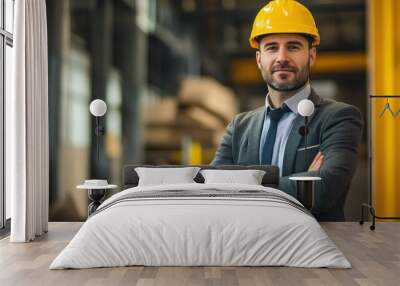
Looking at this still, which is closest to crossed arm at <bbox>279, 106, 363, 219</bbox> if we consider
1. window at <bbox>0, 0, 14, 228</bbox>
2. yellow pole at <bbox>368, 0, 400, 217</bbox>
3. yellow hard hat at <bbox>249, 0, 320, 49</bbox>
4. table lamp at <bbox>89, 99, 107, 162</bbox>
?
yellow pole at <bbox>368, 0, 400, 217</bbox>

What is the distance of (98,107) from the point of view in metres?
6.60

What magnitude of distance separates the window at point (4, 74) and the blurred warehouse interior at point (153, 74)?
2.10ft

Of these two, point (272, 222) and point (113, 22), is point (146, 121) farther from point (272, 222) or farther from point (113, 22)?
point (272, 222)

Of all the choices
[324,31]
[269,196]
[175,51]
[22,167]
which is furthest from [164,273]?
[324,31]

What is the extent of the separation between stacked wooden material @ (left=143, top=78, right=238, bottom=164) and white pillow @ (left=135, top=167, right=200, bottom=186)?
1.58 ft

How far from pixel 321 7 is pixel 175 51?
1.82 meters

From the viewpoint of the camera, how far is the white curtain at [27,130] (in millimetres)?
5578

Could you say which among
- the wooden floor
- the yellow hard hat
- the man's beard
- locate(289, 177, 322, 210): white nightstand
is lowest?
the wooden floor

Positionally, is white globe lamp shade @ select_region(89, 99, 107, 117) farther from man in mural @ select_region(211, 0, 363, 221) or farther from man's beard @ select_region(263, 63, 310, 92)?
man's beard @ select_region(263, 63, 310, 92)

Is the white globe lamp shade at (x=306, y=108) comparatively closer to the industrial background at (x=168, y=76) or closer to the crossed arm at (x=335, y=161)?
the crossed arm at (x=335, y=161)

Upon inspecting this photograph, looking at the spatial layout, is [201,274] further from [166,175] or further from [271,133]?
[271,133]

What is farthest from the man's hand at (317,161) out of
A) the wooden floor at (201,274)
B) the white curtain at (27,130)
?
the white curtain at (27,130)

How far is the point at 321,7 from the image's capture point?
6.99 metres

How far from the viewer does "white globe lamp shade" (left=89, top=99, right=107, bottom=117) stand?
21.6ft
